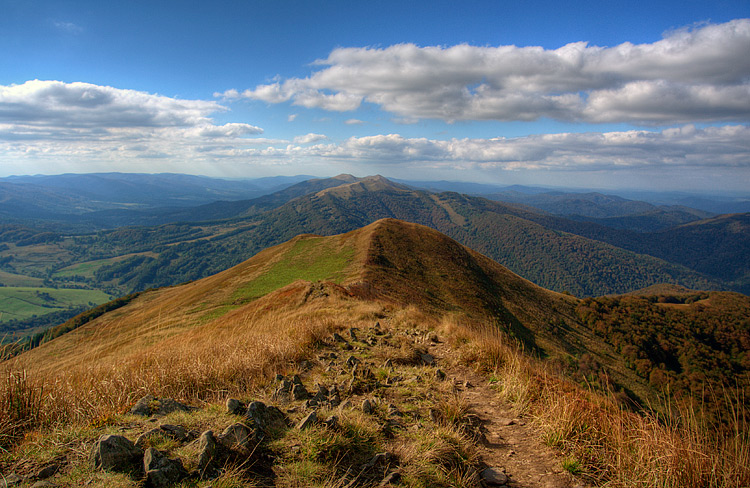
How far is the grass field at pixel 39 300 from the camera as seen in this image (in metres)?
135

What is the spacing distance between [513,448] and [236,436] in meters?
3.59

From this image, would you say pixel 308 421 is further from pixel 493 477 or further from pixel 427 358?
pixel 427 358

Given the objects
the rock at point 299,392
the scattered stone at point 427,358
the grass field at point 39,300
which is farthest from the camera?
the grass field at point 39,300

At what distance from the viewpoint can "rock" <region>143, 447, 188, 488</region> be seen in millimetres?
2695

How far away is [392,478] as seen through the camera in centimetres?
332

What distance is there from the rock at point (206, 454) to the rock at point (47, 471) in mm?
1119

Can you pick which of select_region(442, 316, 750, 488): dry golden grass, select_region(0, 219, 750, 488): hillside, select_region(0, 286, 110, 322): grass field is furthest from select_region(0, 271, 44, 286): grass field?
select_region(442, 316, 750, 488): dry golden grass

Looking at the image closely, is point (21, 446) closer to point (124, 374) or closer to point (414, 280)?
point (124, 374)

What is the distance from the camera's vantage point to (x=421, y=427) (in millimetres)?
4496

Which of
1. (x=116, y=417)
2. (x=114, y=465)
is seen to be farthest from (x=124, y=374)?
(x=114, y=465)

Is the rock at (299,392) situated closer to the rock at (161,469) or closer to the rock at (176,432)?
the rock at (176,432)

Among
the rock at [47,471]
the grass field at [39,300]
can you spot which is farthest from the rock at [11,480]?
the grass field at [39,300]

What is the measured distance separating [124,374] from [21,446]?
1.87 m

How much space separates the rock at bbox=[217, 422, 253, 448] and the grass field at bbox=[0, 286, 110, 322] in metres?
183
